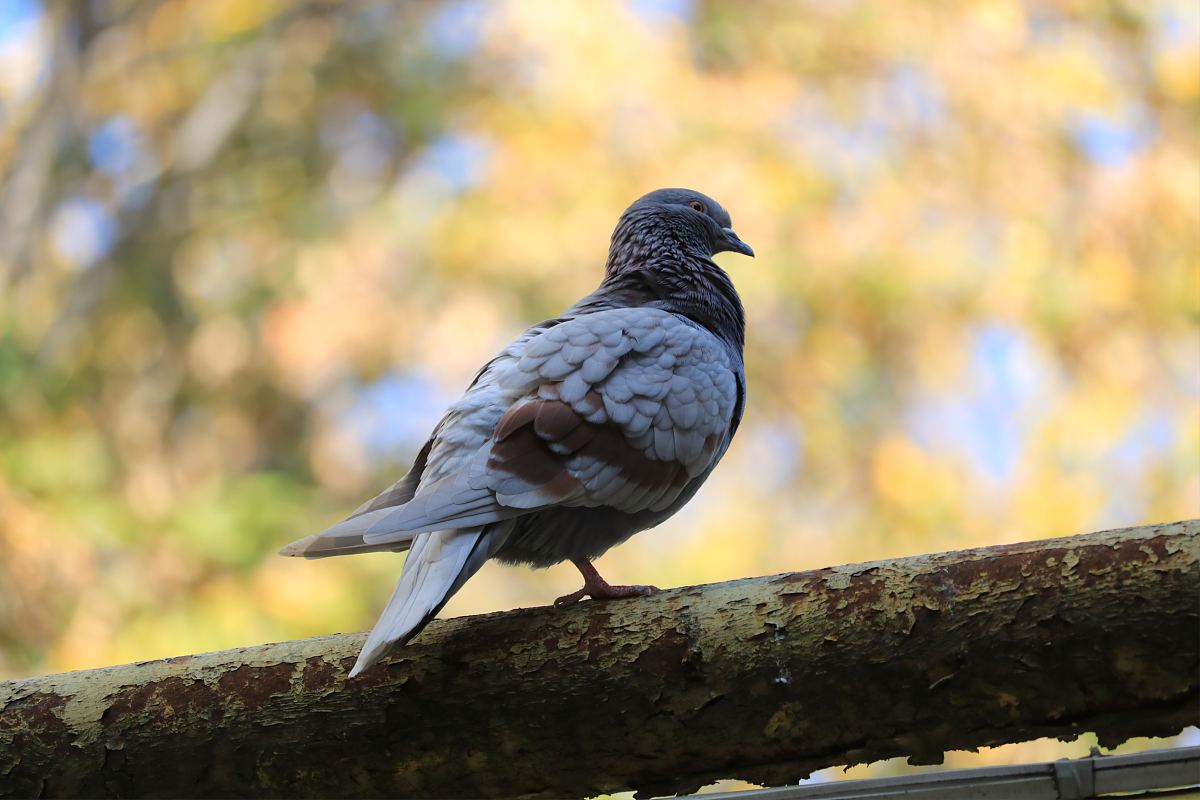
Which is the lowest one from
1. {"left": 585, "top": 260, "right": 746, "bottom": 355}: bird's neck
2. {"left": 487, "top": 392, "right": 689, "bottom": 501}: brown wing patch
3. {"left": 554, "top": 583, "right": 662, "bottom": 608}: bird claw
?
{"left": 554, "top": 583, "right": 662, "bottom": 608}: bird claw

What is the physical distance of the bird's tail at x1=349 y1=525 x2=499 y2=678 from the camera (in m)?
2.04

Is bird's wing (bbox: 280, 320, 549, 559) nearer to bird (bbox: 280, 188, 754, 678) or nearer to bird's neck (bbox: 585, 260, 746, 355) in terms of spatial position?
bird (bbox: 280, 188, 754, 678)

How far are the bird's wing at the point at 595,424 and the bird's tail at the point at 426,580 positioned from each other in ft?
0.20

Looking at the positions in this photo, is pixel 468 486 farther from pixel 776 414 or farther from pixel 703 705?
pixel 776 414

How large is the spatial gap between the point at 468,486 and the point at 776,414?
17.1 ft

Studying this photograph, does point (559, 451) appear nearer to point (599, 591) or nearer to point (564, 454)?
point (564, 454)

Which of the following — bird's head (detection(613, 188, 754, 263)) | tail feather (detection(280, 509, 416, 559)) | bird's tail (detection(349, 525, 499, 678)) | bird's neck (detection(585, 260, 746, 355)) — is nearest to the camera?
bird's tail (detection(349, 525, 499, 678))

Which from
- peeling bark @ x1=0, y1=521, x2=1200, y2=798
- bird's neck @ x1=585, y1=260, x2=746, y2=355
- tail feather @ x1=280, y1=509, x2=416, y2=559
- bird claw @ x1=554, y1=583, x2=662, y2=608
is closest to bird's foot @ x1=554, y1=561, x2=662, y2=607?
bird claw @ x1=554, y1=583, x2=662, y2=608

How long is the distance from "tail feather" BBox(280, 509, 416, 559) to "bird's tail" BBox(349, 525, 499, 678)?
0.06 meters

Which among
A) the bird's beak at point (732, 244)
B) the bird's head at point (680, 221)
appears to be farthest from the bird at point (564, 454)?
the bird's beak at point (732, 244)

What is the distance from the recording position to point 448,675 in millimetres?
2205

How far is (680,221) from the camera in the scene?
3.54 metres

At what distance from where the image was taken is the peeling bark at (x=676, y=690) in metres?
1.84

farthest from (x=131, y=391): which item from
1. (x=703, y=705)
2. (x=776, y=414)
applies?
(x=703, y=705)
